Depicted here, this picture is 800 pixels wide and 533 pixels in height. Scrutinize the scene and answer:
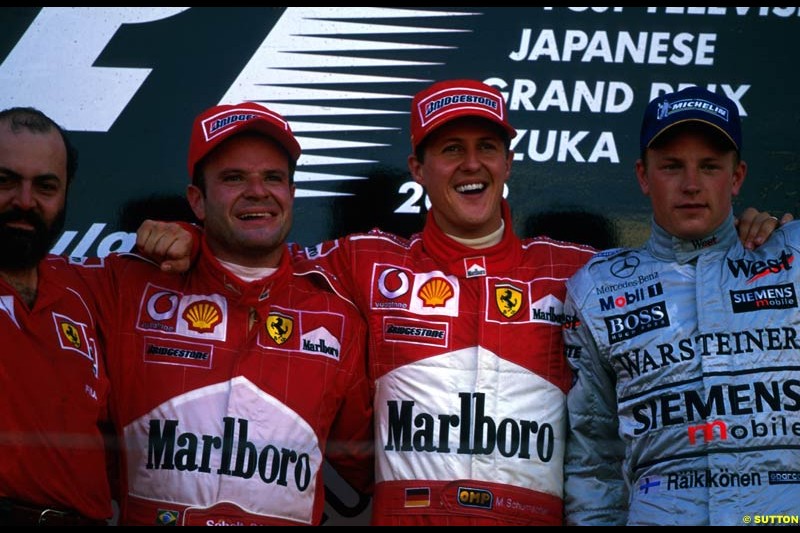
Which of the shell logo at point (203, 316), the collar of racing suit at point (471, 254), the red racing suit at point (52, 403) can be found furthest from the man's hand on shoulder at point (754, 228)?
the red racing suit at point (52, 403)

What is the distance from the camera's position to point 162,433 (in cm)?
326

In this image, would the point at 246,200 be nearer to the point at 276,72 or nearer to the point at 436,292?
the point at 436,292

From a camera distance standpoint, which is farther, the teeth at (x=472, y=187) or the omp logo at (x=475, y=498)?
the teeth at (x=472, y=187)

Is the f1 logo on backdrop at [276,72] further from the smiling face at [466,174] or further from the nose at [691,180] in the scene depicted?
the nose at [691,180]

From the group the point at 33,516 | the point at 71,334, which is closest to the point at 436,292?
the point at 71,334

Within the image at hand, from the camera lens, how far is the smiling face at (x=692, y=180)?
3.20m

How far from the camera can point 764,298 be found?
314 centimetres

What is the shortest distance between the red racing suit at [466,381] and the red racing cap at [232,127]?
492 millimetres

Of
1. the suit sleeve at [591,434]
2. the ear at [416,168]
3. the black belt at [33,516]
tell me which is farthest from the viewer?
the ear at [416,168]

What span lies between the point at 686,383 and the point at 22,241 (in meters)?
1.90

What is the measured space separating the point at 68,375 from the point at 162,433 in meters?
0.35
